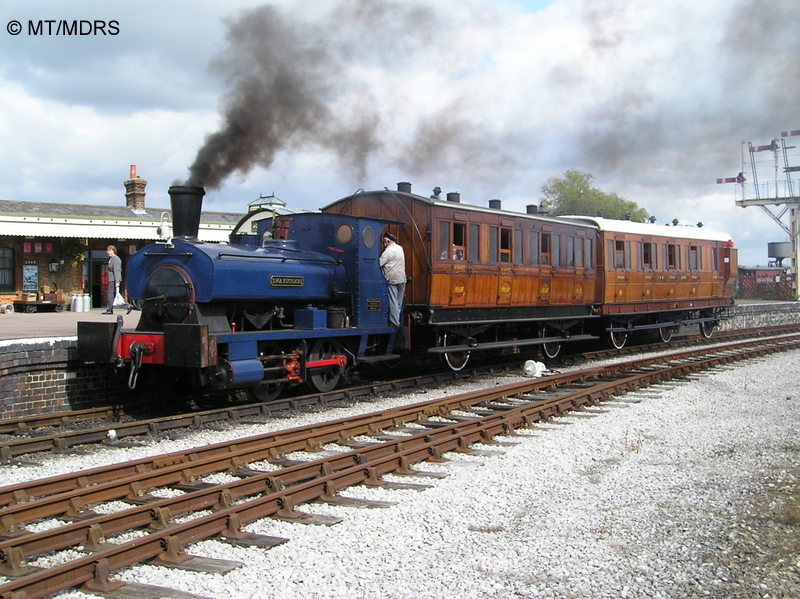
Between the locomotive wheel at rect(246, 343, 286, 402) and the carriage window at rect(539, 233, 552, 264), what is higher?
the carriage window at rect(539, 233, 552, 264)

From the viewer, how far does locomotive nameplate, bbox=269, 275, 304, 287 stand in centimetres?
960

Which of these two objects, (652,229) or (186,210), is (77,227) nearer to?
(186,210)

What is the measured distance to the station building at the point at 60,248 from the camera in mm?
20453

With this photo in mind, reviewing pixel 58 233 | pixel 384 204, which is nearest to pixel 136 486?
pixel 384 204

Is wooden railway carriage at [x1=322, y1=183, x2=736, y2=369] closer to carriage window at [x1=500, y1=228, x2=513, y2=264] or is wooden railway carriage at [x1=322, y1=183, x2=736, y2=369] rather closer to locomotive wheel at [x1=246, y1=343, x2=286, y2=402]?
carriage window at [x1=500, y1=228, x2=513, y2=264]

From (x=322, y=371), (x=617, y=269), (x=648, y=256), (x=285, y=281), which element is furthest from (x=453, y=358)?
(x=648, y=256)

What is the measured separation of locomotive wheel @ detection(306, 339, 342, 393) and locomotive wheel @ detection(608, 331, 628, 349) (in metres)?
9.01

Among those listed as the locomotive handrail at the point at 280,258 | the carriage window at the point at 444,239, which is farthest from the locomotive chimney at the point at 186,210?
the carriage window at the point at 444,239

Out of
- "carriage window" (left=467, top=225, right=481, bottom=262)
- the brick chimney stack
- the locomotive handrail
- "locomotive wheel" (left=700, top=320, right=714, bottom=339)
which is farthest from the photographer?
the brick chimney stack

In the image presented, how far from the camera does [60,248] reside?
2147cm

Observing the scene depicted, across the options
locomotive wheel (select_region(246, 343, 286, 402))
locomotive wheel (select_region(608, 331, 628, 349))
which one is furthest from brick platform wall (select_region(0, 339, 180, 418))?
locomotive wheel (select_region(608, 331, 628, 349))

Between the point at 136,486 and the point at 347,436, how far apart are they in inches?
102

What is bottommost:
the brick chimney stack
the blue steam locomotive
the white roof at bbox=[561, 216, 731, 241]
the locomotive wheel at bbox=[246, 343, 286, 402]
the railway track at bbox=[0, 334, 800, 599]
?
the railway track at bbox=[0, 334, 800, 599]

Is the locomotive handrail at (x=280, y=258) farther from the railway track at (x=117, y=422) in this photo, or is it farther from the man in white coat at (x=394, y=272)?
the railway track at (x=117, y=422)
